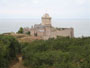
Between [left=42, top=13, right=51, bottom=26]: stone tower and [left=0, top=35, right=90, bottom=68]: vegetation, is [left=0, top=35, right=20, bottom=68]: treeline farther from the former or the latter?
[left=42, top=13, right=51, bottom=26]: stone tower

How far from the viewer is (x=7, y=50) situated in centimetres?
1272

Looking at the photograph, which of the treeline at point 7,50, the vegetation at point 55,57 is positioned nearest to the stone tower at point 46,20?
the treeline at point 7,50

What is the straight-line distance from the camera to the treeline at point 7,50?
11.7m

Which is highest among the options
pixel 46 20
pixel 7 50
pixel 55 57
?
pixel 46 20

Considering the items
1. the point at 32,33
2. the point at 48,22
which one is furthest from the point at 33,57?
the point at 48,22

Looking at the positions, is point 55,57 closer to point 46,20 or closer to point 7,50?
point 7,50

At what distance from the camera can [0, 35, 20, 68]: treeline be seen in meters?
11.7

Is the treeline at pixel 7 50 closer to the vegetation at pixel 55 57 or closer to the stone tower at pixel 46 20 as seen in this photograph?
the vegetation at pixel 55 57

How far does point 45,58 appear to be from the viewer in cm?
1033

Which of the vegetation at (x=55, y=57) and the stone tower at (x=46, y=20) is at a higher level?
the stone tower at (x=46, y=20)

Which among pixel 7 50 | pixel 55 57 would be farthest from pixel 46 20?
pixel 55 57

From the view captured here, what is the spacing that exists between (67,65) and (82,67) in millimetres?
782

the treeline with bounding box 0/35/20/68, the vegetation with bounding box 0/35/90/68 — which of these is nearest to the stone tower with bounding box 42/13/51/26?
the treeline with bounding box 0/35/20/68

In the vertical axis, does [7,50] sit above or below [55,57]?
below
